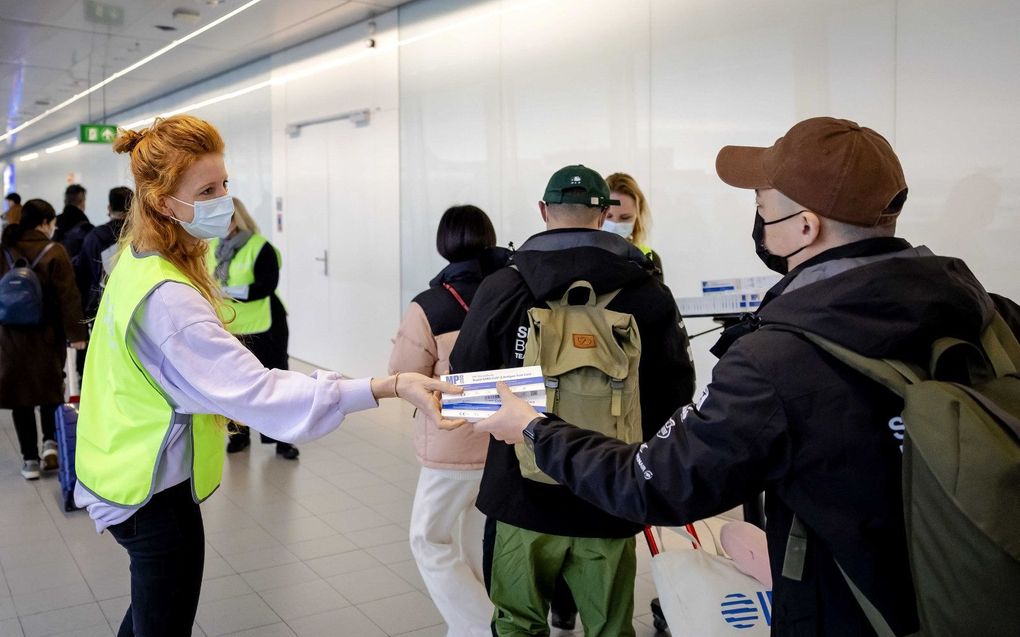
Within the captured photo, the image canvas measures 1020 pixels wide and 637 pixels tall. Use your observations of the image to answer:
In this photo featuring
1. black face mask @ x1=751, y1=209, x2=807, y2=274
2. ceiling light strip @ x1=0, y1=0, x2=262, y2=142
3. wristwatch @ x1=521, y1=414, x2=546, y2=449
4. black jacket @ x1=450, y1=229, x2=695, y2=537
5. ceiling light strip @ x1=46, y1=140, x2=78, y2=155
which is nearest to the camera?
black face mask @ x1=751, y1=209, x2=807, y2=274

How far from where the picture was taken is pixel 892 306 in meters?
1.21

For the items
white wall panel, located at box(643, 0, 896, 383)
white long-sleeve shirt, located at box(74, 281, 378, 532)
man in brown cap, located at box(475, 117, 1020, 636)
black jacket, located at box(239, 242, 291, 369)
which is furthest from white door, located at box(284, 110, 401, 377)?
man in brown cap, located at box(475, 117, 1020, 636)

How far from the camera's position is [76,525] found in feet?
14.1

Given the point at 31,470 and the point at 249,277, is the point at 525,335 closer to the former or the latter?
the point at 249,277

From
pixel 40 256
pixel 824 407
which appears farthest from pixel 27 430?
pixel 824 407

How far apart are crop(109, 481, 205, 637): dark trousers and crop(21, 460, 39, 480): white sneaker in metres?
3.82

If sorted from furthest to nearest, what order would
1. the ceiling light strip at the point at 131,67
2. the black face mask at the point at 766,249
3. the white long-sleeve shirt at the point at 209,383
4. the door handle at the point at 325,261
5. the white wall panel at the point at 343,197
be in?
the door handle at the point at 325,261 < the white wall panel at the point at 343,197 < the ceiling light strip at the point at 131,67 < the white long-sleeve shirt at the point at 209,383 < the black face mask at the point at 766,249

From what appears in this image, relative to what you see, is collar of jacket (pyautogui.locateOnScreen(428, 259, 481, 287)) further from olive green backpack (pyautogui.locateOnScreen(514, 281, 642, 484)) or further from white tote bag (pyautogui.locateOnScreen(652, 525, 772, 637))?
white tote bag (pyautogui.locateOnScreen(652, 525, 772, 637))

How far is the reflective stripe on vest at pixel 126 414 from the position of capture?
174 cm

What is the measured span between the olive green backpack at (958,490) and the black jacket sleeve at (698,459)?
0.15m

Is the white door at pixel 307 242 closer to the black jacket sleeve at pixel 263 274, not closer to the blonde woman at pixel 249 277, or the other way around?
the blonde woman at pixel 249 277

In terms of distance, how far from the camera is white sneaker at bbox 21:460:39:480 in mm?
5082

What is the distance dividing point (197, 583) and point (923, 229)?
317 cm

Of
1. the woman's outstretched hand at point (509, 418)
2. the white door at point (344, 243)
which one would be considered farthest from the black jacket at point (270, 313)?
the woman's outstretched hand at point (509, 418)
